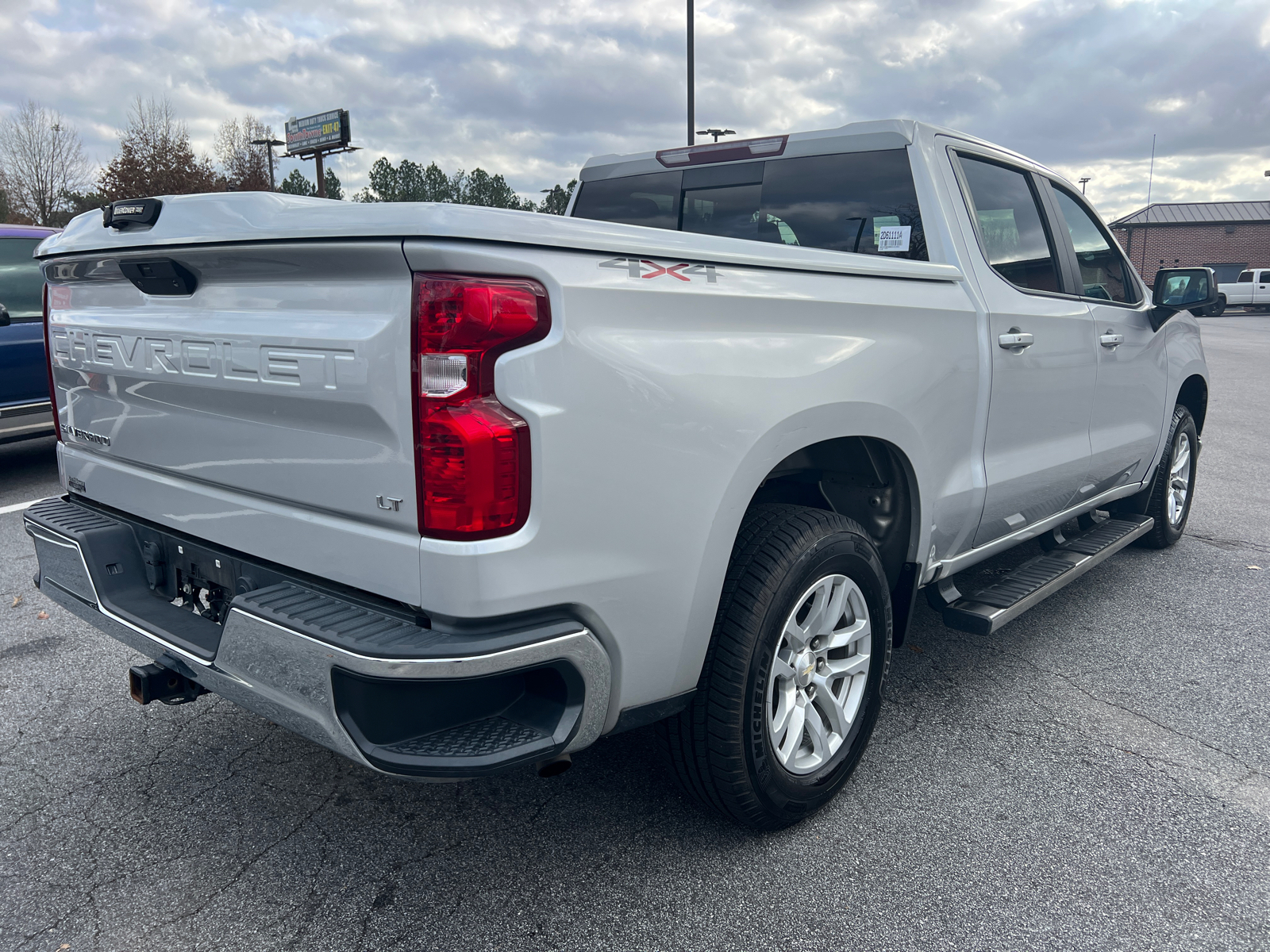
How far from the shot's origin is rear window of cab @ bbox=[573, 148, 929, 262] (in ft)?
10.4

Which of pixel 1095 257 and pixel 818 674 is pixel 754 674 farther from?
pixel 1095 257

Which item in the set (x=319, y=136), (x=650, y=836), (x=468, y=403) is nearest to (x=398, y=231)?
(x=468, y=403)

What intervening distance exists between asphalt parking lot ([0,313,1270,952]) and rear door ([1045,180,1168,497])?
39.4 inches

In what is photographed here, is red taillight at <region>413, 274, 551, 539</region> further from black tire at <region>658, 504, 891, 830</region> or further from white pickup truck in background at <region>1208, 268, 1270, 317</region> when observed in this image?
white pickup truck in background at <region>1208, 268, 1270, 317</region>

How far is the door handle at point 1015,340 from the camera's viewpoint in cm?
308

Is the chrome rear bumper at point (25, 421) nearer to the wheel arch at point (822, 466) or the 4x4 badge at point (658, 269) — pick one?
the wheel arch at point (822, 466)

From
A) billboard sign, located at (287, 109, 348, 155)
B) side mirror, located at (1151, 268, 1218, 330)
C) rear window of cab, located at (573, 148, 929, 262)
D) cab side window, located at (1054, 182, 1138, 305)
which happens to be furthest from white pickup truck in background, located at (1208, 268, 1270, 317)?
billboard sign, located at (287, 109, 348, 155)

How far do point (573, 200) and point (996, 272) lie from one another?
1.93m

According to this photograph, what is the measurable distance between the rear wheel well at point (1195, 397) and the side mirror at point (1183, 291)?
71 centimetres

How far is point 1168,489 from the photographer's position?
5047mm

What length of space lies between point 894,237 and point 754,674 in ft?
5.62

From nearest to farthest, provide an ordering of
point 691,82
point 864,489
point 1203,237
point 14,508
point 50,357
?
point 50,357
point 864,489
point 14,508
point 691,82
point 1203,237

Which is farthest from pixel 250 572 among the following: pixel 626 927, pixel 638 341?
pixel 626 927

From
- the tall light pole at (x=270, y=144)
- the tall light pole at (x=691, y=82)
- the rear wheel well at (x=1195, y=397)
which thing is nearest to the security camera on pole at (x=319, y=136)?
the tall light pole at (x=270, y=144)
